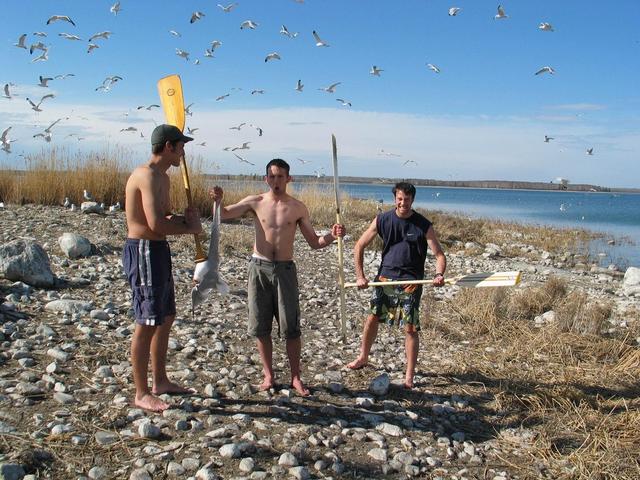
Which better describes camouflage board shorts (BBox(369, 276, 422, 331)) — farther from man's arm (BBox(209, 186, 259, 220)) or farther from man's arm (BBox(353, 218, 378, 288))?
man's arm (BBox(209, 186, 259, 220))

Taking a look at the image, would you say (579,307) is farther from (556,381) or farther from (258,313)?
(258,313)

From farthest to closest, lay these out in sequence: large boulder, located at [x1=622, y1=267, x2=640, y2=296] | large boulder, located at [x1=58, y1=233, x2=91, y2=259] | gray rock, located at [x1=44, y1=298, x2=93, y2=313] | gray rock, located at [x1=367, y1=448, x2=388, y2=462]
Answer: large boulder, located at [x1=622, y1=267, x2=640, y2=296] < large boulder, located at [x1=58, y1=233, x2=91, y2=259] < gray rock, located at [x1=44, y1=298, x2=93, y2=313] < gray rock, located at [x1=367, y1=448, x2=388, y2=462]

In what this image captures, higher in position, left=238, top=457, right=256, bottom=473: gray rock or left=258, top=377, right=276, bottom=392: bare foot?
left=258, top=377, right=276, bottom=392: bare foot

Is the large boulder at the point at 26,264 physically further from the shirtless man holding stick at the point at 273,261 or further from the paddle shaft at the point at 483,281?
the paddle shaft at the point at 483,281

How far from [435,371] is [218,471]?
9.25ft

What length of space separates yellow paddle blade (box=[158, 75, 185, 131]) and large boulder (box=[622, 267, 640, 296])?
929cm

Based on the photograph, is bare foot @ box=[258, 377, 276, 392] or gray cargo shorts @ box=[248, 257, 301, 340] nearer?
gray cargo shorts @ box=[248, 257, 301, 340]

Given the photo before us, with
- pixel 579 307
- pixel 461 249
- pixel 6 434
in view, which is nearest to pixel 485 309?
pixel 579 307

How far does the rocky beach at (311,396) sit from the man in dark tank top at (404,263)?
53cm

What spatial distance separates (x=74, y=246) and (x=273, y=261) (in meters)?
5.38

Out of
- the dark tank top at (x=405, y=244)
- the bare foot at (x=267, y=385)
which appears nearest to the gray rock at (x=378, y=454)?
the bare foot at (x=267, y=385)

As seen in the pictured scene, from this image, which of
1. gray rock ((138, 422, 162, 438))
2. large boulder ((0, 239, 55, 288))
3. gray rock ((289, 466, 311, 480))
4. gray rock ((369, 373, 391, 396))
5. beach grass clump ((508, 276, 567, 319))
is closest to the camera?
gray rock ((289, 466, 311, 480))

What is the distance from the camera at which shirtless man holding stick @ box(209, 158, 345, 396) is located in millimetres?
4625

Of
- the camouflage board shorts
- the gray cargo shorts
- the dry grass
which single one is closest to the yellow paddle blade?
the gray cargo shorts
